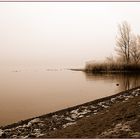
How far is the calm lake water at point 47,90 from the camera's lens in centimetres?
517

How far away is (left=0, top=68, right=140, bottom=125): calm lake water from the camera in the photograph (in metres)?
5.17

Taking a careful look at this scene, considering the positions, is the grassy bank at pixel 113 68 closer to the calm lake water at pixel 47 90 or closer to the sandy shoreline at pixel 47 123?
the calm lake water at pixel 47 90

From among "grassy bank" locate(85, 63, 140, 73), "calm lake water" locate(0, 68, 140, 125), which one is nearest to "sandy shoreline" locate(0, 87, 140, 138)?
"calm lake water" locate(0, 68, 140, 125)

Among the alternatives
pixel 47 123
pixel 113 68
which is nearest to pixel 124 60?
pixel 113 68

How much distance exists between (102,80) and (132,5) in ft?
14.4

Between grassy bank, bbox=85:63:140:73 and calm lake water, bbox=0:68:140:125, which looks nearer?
calm lake water, bbox=0:68:140:125

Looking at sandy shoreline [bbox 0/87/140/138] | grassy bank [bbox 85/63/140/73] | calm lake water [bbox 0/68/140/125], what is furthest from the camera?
grassy bank [bbox 85/63/140/73]

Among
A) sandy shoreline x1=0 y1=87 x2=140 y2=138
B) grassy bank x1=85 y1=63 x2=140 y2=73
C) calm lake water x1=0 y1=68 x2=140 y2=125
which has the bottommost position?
sandy shoreline x1=0 y1=87 x2=140 y2=138

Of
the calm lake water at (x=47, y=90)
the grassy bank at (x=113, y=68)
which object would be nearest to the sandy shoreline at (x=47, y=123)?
the calm lake water at (x=47, y=90)

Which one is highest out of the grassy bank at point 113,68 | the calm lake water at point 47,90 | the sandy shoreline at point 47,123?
the grassy bank at point 113,68

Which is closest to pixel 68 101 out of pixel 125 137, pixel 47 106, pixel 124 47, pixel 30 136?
pixel 47 106

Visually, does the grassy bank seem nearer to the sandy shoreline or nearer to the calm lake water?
the calm lake water

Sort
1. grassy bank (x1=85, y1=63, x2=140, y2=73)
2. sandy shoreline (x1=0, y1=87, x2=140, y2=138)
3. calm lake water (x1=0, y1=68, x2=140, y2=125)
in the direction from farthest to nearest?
grassy bank (x1=85, y1=63, x2=140, y2=73) < calm lake water (x1=0, y1=68, x2=140, y2=125) < sandy shoreline (x1=0, y1=87, x2=140, y2=138)

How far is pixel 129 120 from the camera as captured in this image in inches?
134
